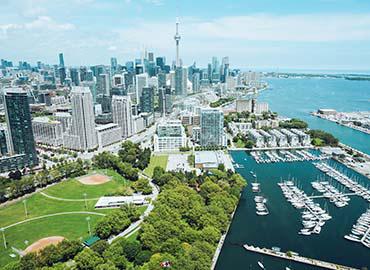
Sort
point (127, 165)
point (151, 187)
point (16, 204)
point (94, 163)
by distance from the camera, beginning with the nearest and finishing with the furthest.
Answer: point (16, 204)
point (151, 187)
point (127, 165)
point (94, 163)

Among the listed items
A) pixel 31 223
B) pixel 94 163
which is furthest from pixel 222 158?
pixel 31 223

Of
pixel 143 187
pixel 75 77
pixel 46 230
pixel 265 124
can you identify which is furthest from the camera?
pixel 75 77

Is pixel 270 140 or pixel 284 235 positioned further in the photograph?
pixel 270 140

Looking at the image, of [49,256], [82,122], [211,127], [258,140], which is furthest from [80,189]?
[258,140]

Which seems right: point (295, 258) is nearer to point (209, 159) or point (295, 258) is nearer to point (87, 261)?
point (87, 261)

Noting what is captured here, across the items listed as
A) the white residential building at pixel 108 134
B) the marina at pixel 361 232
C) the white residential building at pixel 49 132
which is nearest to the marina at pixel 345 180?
the marina at pixel 361 232

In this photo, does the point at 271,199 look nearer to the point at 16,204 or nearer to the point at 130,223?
the point at 130,223

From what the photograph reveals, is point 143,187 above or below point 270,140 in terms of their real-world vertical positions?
below
